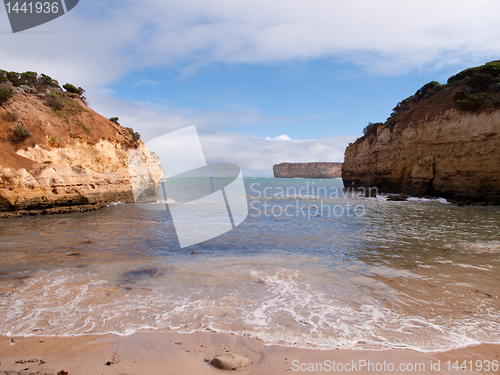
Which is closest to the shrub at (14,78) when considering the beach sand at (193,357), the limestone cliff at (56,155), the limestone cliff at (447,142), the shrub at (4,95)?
the limestone cliff at (56,155)

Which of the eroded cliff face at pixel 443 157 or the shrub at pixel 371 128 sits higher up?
the shrub at pixel 371 128

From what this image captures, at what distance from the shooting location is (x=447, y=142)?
66.2 ft

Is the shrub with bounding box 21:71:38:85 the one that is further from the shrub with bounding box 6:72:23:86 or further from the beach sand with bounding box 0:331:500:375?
the beach sand with bounding box 0:331:500:375

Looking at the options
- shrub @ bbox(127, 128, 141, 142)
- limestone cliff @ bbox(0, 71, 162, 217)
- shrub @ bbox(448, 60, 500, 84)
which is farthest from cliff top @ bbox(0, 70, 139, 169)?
shrub @ bbox(448, 60, 500, 84)

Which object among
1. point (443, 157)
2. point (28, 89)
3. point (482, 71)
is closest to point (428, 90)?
point (482, 71)

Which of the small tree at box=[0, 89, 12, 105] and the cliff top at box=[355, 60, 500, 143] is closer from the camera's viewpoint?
the small tree at box=[0, 89, 12, 105]

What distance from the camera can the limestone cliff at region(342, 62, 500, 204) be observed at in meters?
17.9

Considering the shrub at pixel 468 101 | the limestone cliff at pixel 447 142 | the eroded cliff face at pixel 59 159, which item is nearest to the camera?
the eroded cliff face at pixel 59 159

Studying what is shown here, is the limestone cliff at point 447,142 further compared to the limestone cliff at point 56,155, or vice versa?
the limestone cliff at point 447,142

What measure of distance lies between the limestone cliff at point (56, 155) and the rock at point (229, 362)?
13.8 m

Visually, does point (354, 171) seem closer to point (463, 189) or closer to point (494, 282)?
point (463, 189)

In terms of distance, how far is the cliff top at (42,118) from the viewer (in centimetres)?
1360

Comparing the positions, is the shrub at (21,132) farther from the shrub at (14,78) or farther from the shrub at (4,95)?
the shrub at (14,78)

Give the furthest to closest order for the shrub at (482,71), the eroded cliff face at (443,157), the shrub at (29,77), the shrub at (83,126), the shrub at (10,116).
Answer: the shrub at (482,71) → the eroded cliff face at (443,157) → the shrub at (83,126) → the shrub at (29,77) → the shrub at (10,116)
